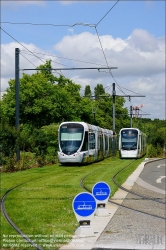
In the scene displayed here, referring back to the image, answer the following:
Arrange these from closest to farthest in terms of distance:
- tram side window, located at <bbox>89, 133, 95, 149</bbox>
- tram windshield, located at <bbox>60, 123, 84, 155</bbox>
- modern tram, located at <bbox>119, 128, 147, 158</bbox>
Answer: tram windshield, located at <bbox>60, 123, 84, 155</bbox> < tram side window, located at <bbox>89, 133, 95, 149</bbox> < modern tram, located at <bbox>119, 128, 147, 158</bbox>

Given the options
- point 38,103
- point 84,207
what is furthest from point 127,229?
point 38,103

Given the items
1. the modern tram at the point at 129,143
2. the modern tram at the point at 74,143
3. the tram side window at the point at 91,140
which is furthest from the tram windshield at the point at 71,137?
the modern tram at the point at 129,143

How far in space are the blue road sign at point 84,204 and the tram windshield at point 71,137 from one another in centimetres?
2463

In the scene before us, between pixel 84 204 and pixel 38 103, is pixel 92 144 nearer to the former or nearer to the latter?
pixel 84 204

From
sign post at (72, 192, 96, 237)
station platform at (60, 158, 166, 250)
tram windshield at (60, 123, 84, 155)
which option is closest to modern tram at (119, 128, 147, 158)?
tram windshield at (60, 123, 84, 155)

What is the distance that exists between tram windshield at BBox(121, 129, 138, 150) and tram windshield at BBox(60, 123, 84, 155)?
14.9 meters

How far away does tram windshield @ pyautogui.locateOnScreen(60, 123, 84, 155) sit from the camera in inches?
1329

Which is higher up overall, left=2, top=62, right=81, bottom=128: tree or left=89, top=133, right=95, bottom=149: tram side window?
left=2, top=62, right=81, bottom=128: tree

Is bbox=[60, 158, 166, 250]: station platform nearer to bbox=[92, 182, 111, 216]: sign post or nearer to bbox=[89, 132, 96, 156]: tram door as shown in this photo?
bbox=[92, 182, 111, 216]: sign post

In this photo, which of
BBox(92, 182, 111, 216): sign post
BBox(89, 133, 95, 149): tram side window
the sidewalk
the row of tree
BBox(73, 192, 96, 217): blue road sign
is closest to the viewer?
the sidewalk

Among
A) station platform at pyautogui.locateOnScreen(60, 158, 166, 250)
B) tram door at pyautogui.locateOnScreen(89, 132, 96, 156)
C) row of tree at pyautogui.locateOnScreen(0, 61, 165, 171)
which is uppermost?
row of tree at pyautogui.locateOnScreen(0, 61, 165, 171)

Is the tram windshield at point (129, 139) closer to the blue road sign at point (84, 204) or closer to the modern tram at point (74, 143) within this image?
the modern tram at point (74, 143)

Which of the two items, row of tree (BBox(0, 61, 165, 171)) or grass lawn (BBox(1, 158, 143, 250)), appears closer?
grass lawn (BBox(1, 158, 143, 250))

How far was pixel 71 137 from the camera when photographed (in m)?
33.9
